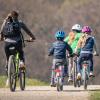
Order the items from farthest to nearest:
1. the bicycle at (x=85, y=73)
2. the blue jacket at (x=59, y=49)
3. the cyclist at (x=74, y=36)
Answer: the cyclist at (x=74, y=36) < the bicycle at (x=85, y=73) < the blue jacket at (x=59, y=49)

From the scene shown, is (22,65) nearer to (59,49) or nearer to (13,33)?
(13,33)

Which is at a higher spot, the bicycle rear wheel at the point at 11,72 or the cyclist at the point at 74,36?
the cyclist at the point at 74,36

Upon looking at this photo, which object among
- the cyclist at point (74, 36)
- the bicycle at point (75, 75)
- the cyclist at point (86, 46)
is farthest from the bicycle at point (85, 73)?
the cyclist at point (74, 36)

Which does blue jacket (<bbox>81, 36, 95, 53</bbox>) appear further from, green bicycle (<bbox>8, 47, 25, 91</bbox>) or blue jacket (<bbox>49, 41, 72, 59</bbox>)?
green bicycle (<bbox>8, 47, 25, 91</bbox>)

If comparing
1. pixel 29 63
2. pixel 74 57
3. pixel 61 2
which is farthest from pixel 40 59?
pixel 74 57

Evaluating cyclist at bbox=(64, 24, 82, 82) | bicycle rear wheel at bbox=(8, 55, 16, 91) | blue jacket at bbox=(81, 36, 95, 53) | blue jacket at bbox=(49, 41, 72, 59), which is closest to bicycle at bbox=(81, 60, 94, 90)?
blue jacket at bbox=(81, 36, 95, 53)

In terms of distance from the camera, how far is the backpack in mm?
17078

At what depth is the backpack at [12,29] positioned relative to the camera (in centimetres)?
1708

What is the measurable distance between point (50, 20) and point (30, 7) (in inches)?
248

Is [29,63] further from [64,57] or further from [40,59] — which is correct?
[64,57]

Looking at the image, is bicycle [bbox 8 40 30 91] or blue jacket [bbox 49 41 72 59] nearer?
bicycle [bbox 8 40 30 91]

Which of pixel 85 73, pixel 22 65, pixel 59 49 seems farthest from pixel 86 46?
pixel 22 65

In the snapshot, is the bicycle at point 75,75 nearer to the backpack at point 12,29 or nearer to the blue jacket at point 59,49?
the blue jacket at point 59,49

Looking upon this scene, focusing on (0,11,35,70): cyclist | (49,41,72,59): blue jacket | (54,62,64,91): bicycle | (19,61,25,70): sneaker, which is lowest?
(54,62,64,91): bicycle
